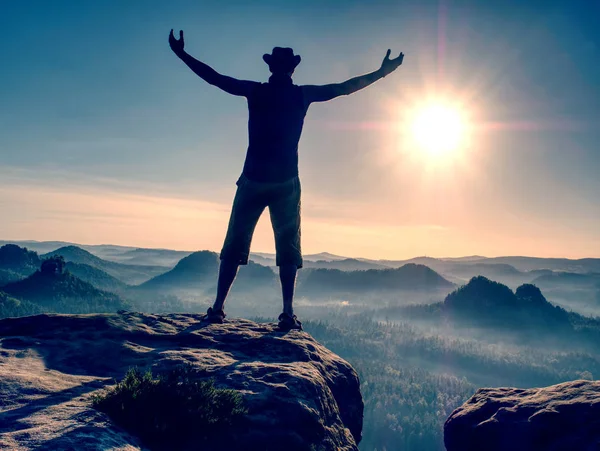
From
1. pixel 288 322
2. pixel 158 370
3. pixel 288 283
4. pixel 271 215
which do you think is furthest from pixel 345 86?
pixel 158 370

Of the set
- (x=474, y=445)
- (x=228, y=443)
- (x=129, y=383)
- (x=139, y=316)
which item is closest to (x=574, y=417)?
(x=474, y=445)

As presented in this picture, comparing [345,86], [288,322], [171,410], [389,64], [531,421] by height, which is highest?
[389,64]

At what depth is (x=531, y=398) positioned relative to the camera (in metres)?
8.84

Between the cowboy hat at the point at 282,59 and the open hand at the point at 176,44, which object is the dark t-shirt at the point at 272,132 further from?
the open hand at the point at 176,44

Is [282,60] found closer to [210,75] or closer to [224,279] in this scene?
[210,75]

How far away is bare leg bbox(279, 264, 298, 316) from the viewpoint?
35.8 feet

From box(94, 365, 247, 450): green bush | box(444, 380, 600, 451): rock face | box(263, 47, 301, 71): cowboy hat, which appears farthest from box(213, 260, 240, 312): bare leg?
box(444, 380, 600, 451): rock face

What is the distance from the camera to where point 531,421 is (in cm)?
791

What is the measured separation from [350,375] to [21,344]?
7.17 m

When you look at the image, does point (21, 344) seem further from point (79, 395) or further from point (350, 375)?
point (350, 375)

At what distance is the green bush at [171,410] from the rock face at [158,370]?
0.75 feet

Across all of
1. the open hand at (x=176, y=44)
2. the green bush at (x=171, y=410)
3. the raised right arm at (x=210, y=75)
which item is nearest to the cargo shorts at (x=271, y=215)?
the raised right arm at (x=210, y=75)

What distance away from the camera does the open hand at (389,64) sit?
11523 mm

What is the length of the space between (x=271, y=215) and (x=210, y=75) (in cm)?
399
